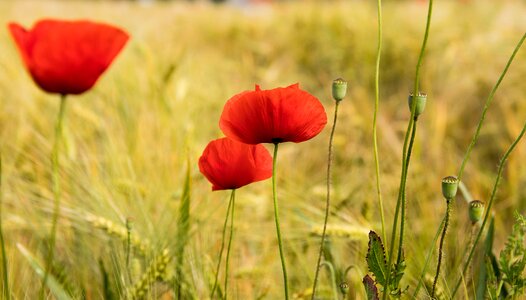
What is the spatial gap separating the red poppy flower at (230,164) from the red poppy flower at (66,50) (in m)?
0.13

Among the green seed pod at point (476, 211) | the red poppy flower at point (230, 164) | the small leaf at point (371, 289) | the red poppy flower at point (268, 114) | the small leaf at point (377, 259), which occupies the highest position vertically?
the red poppy flower at point (268, 114)

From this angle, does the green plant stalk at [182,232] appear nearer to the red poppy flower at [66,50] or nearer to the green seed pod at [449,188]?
the red poppy flower at [66,50]

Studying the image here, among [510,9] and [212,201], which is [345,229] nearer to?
[212,201]

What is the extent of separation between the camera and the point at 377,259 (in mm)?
468

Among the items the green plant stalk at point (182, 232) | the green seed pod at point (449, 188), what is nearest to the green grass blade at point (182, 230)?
the green plant stalk at point (182, 232)

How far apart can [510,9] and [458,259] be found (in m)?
1.90

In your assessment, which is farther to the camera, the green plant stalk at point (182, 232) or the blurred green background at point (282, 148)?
the blurred green background at point (282, 148)

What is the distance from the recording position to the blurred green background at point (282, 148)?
2.47ft

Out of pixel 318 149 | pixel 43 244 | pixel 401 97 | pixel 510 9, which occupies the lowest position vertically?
pixel 43 244

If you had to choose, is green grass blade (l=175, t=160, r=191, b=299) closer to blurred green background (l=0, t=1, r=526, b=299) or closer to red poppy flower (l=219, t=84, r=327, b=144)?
blurred green background (l=0, t=1, r=526, b=299)

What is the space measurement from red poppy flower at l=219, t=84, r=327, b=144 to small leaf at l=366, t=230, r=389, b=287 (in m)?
0.08

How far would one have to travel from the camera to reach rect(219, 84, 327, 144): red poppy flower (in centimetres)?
44

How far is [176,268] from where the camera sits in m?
0.64

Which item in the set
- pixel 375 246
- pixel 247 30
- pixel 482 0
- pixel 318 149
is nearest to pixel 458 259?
pixel 375 246
